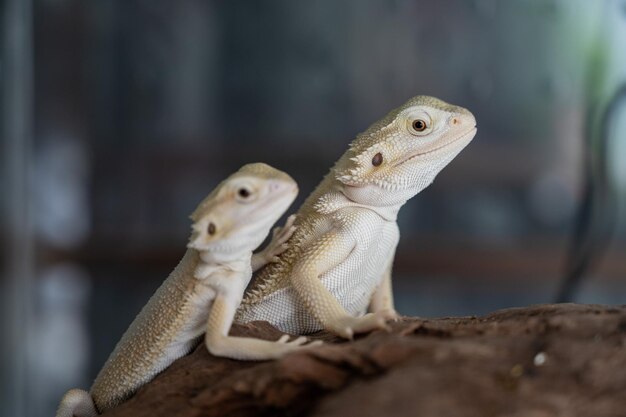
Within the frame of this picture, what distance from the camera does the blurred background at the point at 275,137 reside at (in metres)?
4.89

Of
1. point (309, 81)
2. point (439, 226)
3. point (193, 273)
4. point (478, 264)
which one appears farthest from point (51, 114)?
point (193, 273)

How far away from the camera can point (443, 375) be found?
151 centimetres

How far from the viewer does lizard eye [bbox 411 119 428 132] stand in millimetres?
2229

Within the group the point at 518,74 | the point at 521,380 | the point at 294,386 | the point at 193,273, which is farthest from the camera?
the point at 518,74

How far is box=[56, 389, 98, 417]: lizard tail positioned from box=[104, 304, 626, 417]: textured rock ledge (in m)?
0.40

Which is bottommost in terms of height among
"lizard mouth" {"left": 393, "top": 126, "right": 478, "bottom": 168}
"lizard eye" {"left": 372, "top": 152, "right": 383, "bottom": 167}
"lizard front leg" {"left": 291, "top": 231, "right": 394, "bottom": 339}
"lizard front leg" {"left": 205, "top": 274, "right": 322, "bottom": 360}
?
"lizard front leg" {"left": 205, "top": 274, "right": 322, "bottom": 360}

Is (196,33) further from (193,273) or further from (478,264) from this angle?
(193,273)

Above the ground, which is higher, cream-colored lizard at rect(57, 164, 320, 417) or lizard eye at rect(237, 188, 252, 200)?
lizard eye at rect(237, 188, 252, 200)

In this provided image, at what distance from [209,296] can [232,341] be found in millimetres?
197

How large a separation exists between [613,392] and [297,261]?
100 centimetres

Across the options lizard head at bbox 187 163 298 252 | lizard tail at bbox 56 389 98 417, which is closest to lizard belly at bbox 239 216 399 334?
lizard head at bbox 187 163 298 252

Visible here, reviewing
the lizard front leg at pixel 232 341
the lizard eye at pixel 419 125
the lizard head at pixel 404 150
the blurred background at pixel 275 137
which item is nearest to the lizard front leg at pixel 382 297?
the lizard head at pixel 404 150

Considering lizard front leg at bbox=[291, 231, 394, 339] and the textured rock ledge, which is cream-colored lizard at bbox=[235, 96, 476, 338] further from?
the textured rock ledge

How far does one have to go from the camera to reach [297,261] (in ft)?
7.15
